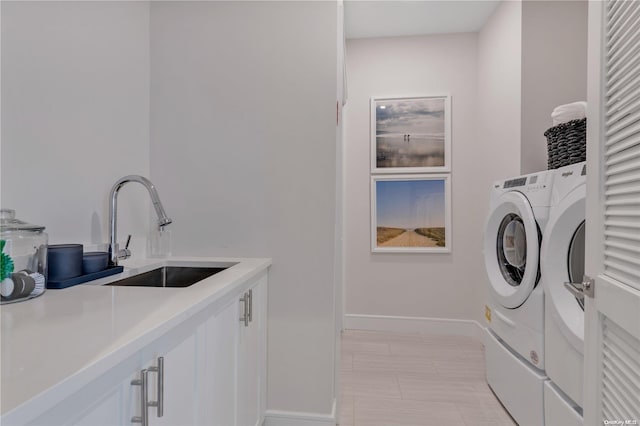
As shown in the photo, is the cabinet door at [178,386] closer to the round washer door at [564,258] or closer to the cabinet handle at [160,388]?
the cabinet handle at [160,388]

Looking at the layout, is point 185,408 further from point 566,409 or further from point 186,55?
point 186,55

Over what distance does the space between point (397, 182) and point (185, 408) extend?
8.64 ft

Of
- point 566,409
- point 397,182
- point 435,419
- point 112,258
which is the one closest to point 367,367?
point 435,419

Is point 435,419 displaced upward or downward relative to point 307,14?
downward

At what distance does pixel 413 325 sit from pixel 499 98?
204 cm

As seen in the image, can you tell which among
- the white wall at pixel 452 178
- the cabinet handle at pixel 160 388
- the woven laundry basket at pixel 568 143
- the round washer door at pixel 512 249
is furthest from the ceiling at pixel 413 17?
the cabinet handle at pixel 160 388

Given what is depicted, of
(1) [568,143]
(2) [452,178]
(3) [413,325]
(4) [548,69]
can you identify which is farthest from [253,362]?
(4) [548,69]

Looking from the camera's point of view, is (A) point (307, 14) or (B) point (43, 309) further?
(A) point (307, 14)

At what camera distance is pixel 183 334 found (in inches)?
35.4

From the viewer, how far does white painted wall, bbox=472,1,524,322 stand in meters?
2.31

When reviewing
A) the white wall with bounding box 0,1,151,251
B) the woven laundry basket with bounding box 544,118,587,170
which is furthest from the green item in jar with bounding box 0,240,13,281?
the woven laundry basket with bounding box 544,118,587,170

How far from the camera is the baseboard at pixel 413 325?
10.1ft

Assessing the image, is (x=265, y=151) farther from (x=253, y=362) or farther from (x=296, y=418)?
(x=296, y=418)

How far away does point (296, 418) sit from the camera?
168 cm
